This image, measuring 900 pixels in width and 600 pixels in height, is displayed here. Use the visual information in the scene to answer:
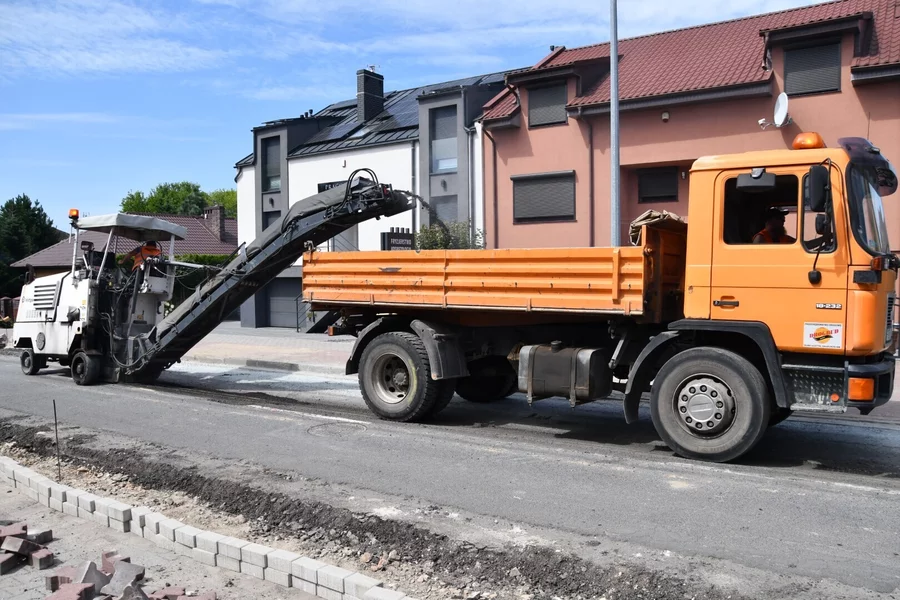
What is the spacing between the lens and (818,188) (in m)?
6.64

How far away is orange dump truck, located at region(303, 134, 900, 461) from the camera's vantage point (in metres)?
6.68

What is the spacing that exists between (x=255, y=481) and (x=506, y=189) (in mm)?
17357

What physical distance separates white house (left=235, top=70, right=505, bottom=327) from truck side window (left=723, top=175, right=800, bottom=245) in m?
16.1

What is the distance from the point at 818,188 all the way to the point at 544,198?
1581 centimetres

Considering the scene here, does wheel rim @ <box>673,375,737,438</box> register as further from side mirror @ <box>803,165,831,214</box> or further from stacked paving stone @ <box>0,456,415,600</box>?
stacked paving stone @ <box>0,456,415,600</box>

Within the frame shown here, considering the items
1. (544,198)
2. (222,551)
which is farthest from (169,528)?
(544,198)

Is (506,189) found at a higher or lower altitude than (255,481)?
higher

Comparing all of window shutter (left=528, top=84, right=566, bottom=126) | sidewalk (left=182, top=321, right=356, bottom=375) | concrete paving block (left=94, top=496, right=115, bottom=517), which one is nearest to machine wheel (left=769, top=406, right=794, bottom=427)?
concrete paving block (left=94, top=496, right=115, bottom=517)

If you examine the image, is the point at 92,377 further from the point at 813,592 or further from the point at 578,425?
the point at 813,592

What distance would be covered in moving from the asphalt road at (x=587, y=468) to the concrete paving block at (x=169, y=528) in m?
1.50

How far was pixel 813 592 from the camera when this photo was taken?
14.1ft

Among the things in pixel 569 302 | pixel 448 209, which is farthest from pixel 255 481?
pixel 448 209

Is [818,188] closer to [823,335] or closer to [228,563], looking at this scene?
[823,335]

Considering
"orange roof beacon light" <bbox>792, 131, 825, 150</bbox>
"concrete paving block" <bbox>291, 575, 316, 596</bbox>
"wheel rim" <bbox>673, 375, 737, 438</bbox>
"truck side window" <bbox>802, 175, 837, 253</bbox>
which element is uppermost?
"orange roof beacon light" <bbox>792, 131, 825, 150</bbox>
